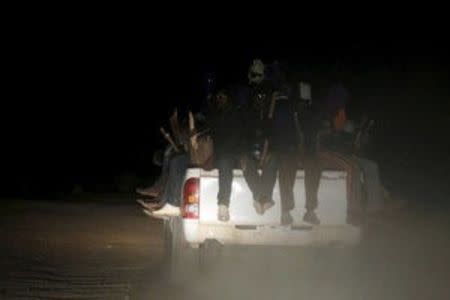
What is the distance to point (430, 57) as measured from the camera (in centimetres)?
7500

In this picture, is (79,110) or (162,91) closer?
(79,110)

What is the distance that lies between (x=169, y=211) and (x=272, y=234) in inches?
50.0

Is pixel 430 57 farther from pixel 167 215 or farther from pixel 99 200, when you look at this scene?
pixel 167 215

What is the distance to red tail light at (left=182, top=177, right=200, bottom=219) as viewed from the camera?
43.2 feet

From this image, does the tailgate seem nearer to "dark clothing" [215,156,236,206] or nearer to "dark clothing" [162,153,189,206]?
"dark clothing" [215,156,236,206]

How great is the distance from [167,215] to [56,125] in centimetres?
7959

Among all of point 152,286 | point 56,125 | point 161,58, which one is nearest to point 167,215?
point 152,286

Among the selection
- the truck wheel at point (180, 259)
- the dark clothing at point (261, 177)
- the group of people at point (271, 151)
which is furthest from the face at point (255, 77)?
the truck wheel at point (180, 259)

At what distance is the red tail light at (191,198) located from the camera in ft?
43.2

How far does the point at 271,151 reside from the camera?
13.4 meters

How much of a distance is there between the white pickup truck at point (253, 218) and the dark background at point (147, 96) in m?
1.78

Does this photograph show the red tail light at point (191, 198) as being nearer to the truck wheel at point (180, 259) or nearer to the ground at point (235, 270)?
the truck wheel at point (180, 259)

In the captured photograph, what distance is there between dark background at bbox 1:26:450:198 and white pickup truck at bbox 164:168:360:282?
70.1 inches

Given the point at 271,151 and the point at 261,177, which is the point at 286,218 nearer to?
the point at 261,177
